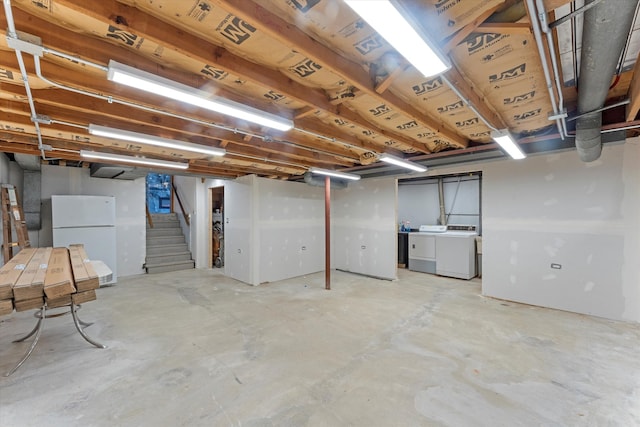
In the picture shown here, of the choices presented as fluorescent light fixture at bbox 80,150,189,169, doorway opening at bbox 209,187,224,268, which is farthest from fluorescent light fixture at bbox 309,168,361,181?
doorway opening at bbox 209,187,224,268

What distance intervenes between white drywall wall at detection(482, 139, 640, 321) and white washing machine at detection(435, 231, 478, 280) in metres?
1.12

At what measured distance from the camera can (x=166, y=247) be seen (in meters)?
7.27

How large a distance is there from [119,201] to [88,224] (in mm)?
1003

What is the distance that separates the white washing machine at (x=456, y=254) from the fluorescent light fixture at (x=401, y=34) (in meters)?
5.20

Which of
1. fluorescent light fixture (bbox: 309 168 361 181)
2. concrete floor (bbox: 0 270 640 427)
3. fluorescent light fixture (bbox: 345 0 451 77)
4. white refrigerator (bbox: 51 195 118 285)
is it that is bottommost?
concrete floor (bbox: 0 270 640 427)

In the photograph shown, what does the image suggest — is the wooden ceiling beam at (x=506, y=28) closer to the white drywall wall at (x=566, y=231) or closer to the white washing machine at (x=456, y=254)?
the white drywall wall at (x=566, y=231)

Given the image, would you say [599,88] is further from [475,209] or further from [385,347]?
[475,209]

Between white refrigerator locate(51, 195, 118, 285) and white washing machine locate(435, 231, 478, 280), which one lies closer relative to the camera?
white refrigerator locate(51, 195, 118, 285)

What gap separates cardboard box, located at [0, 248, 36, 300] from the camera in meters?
2.09

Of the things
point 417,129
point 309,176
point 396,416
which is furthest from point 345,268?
point 396,416

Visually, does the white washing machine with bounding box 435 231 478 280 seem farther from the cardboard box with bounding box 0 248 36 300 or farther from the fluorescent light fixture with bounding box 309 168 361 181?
the cardboard box with bounding box 0 248 36 300

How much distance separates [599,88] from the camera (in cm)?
187

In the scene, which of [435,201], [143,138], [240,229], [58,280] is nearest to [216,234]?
[240,229]

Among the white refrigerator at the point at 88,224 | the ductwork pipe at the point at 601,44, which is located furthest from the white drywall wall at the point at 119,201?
the ductwork pipe at the point at 601,44
